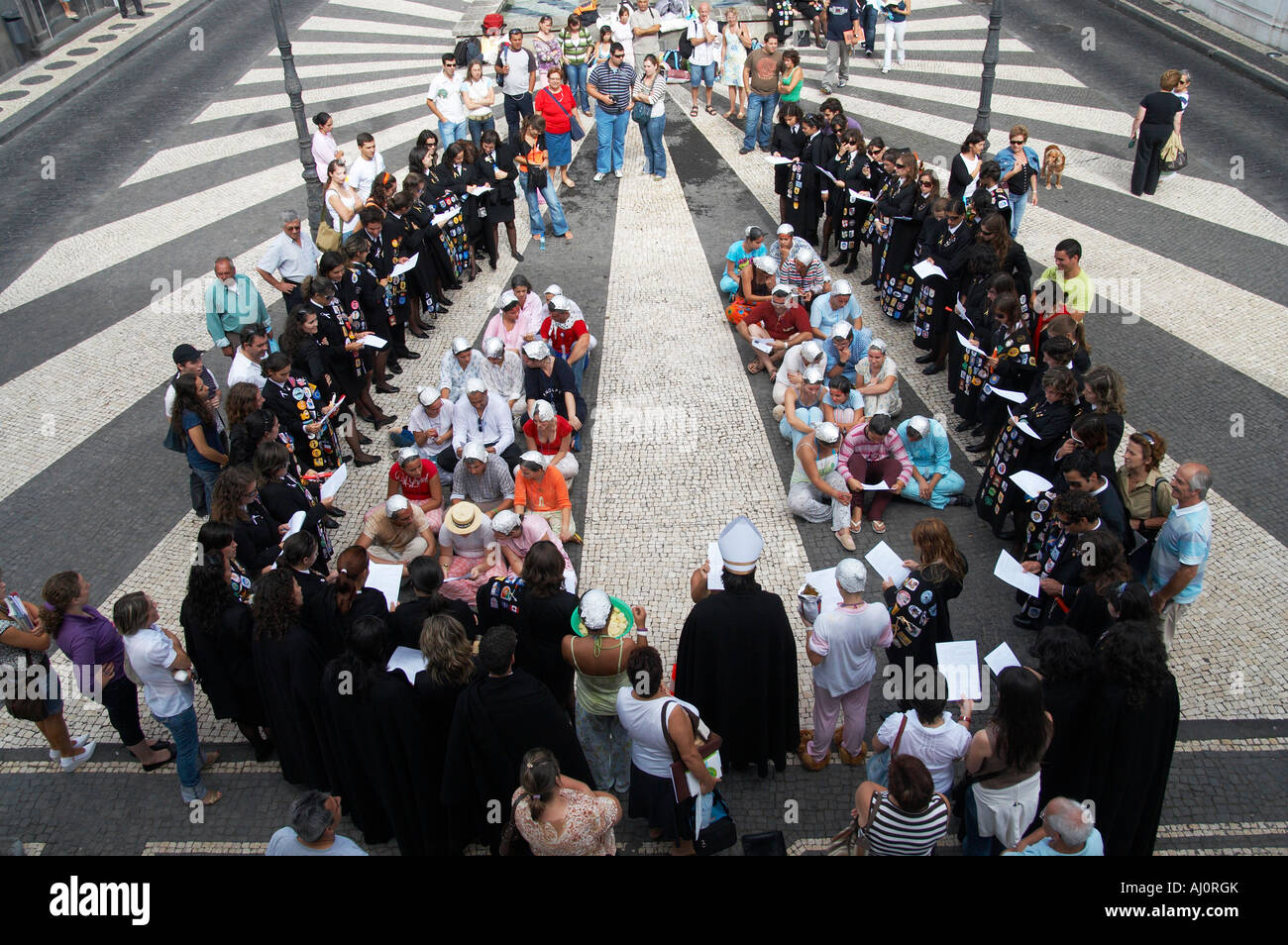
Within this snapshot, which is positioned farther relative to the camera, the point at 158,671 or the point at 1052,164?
the point at 1052,164

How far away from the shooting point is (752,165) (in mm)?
15648

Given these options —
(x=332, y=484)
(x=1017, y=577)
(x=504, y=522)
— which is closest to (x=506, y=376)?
(x=332, y=484)

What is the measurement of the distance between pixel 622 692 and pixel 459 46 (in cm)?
1579

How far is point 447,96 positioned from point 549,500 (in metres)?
8.80

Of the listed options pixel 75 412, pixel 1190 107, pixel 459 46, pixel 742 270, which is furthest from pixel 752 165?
pixel 75 412

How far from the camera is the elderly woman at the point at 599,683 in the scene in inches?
221

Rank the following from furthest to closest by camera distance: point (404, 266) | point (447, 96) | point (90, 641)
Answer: point (447, 96)
point (404, 266)
point (90, 641)

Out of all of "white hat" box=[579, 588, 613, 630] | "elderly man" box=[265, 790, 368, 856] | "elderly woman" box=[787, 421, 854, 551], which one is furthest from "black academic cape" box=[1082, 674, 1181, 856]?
"elderly man" box=[265, 790, 368, 856]

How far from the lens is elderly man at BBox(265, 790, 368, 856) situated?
4469mm

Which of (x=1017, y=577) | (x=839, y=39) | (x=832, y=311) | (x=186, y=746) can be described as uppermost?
(x=839, y=39)

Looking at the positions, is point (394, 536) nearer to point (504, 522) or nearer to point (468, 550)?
point (468, 550)

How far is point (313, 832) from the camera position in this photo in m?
4.46

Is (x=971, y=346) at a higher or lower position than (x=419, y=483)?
higher

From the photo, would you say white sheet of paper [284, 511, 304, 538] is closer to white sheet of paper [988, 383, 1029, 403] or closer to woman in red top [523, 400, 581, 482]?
woman in red top [523, 400, 581, 482]
